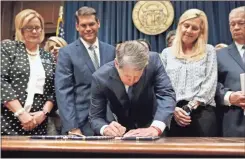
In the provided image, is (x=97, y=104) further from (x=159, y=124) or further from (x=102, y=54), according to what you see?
(x=102, y=54)

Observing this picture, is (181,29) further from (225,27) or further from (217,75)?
(225,27)

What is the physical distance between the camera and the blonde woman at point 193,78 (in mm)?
2127

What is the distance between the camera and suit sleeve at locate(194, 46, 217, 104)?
212cm

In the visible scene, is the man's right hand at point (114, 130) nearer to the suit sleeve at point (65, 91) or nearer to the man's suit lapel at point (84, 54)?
the suit sleeve at point (65, 91)

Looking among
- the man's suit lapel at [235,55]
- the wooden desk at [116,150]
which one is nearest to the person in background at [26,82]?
the wooden desk at [116,150]

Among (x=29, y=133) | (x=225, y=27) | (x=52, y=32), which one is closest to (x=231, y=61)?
(x=29, y=133)

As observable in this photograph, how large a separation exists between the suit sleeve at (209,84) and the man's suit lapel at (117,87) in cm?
44

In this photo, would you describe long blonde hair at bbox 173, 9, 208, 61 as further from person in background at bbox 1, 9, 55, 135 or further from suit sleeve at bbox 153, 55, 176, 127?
person in background at bbox 1, 9, 55, 135

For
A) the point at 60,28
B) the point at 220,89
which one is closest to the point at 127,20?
the point at 60,28

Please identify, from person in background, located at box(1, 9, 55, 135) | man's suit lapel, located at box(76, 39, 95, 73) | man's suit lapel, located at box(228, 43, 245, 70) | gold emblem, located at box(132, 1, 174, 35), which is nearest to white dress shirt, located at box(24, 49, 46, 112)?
person in background, located at box(1, 9, 55, 135)

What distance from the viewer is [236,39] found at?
2348mm

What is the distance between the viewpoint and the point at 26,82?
2.17 meters

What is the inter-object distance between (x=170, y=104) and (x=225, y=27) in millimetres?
3147

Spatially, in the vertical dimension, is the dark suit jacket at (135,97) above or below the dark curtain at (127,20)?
below
